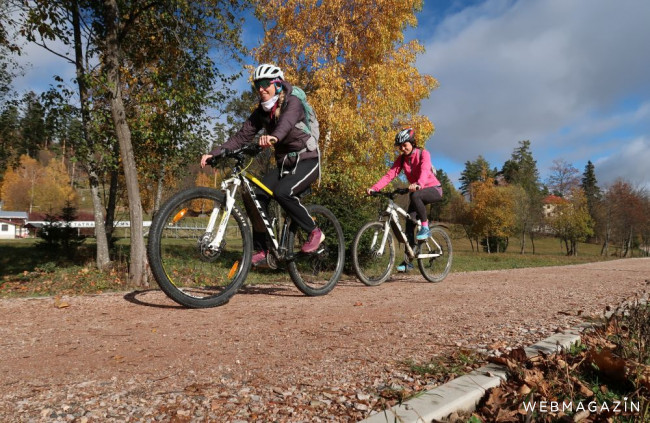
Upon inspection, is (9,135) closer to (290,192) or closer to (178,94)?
(178,94)

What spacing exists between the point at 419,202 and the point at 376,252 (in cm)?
120

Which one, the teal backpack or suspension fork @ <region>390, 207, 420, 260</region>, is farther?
suspension fork @ <region>390, 207, 420, 260</region>

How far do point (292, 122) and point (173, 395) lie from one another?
10.1ft

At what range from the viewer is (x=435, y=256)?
7852 millimetres

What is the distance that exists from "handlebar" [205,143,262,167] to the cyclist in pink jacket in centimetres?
309

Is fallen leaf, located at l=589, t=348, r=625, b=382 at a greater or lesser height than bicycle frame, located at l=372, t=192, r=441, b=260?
lesser

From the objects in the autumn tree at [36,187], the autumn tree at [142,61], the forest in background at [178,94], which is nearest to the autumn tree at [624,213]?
the forest in background at [178,94]

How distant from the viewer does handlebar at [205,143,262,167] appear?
4.11 m

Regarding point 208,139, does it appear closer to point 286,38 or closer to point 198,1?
point 198,1

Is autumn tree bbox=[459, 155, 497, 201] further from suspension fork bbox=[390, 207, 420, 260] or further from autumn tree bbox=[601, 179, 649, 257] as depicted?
suspension fork bbox=[390, 207, 420, 260]

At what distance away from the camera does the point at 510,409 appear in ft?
5.96

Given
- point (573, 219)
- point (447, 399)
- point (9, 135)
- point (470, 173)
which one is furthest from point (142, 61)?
point (470, 173)

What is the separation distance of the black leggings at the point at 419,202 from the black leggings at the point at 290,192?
2863mm

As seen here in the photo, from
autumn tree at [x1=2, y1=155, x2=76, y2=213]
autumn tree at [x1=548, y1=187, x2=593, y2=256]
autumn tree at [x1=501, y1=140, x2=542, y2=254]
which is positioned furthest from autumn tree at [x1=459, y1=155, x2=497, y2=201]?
autumn tree at [x1=2, y1=155, x2=76, y2=213]
